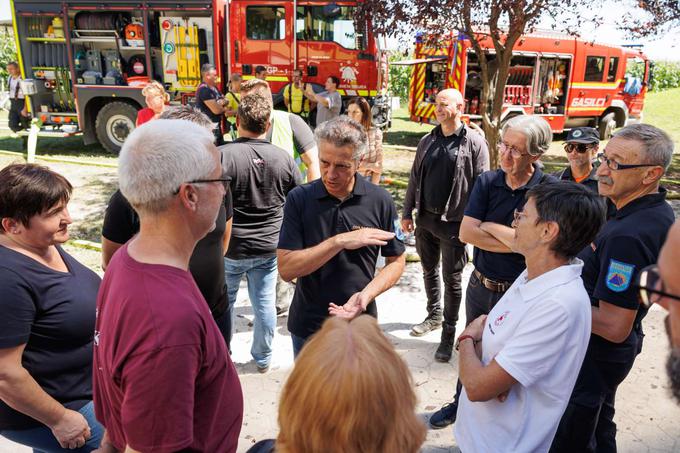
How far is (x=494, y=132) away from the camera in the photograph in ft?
17.8

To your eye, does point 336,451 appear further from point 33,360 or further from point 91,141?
point 91,141

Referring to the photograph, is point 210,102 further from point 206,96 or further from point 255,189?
point 255,189

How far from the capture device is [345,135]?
7.63ft

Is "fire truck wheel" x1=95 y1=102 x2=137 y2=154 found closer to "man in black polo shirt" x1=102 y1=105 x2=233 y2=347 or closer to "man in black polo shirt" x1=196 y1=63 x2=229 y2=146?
"man in black polo shirt" x1=196 y1=63 x2=229 y2=146

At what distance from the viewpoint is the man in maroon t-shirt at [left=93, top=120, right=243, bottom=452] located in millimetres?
1181

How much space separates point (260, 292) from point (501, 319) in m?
2.06

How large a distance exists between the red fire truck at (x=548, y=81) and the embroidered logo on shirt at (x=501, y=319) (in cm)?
1075

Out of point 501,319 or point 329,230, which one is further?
point 329,230

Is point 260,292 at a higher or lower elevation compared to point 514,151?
lower

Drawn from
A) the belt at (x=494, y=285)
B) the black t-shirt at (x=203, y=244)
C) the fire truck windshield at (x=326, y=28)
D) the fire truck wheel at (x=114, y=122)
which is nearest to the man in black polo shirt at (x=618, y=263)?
the belt at (x=494, y=285)

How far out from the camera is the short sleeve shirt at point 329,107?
9.28 metres

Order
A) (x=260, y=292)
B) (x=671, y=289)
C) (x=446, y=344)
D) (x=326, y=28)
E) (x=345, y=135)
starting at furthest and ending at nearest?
(x=326, y=28), (x=446, y=344), (x=260, y=292), (x=345, y=135), (x=671, y=289)

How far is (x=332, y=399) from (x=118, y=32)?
1152 centimetres

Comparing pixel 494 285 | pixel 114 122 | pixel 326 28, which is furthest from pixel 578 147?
pixel 114 122
